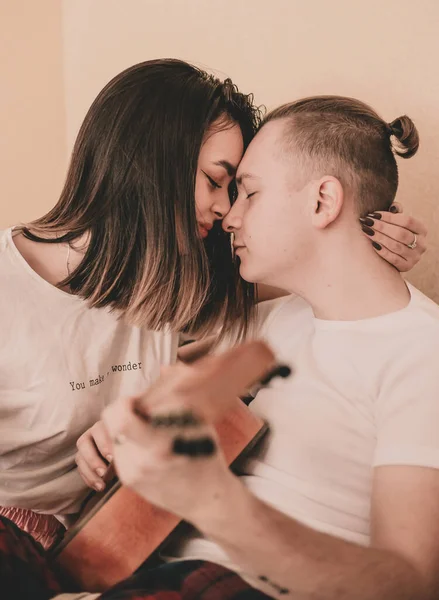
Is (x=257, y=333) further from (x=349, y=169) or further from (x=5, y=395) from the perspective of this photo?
(x=5, y=395)

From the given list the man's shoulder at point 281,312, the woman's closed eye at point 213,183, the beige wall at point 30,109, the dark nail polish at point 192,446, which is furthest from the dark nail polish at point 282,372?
the beige wall at point 30,109

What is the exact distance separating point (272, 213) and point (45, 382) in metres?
0.47

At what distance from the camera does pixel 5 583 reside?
69 centimetres

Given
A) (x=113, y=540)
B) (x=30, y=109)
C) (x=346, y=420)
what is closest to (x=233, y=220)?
(x=346, y=420)

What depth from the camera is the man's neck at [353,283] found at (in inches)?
35.4

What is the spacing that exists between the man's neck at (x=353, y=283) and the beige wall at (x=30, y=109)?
123 centimetres

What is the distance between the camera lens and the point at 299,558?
547mm

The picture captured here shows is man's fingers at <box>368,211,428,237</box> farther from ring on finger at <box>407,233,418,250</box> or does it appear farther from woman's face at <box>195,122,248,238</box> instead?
woman's face at <box>195,122,248,238</box>

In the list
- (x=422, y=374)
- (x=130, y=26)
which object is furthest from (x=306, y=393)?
(x=130, y=26)

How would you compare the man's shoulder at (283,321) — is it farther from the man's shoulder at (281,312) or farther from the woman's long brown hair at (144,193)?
the woman's long brown hair at (144,193)

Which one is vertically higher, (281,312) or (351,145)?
(351,145)

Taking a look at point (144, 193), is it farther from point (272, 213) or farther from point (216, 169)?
point (272, 213)

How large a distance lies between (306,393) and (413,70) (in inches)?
26.8

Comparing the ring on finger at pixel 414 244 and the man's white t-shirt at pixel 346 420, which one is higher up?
the ring on finger at pixel 414 244
